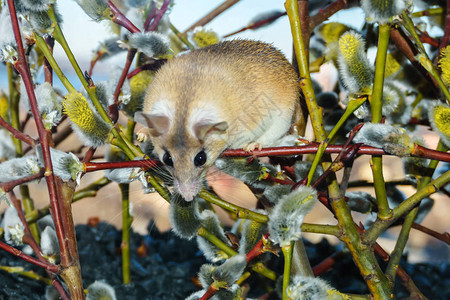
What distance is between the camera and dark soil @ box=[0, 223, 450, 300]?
134 centimetres

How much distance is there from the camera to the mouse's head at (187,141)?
0.99 metres

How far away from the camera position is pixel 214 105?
1.06 metres

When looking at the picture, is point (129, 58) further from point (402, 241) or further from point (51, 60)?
point (402, 241)

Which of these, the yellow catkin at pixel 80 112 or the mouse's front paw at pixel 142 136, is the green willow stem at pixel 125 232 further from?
the yellow catkin at pixel 80 112

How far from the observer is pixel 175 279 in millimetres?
1413

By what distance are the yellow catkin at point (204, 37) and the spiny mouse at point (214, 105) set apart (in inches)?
2.4

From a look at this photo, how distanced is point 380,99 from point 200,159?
0.39m

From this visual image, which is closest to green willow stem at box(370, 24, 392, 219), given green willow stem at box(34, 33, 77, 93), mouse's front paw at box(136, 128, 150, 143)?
green willow stem at box(34, 33, 77, 93)

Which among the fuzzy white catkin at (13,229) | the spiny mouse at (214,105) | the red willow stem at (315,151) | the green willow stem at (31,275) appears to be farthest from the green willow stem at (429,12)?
the green willow stem at (31,275)

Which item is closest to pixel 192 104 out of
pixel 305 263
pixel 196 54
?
pixel 196 54

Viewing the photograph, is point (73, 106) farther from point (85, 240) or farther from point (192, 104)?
point (85, 240)

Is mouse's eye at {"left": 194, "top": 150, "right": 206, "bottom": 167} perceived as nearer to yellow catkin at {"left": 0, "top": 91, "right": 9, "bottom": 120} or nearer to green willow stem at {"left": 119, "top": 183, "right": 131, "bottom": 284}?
green willow stem at {"left": 119, "top": 183, "right": 131, "bottom": 284}

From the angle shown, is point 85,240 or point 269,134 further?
point 85,240

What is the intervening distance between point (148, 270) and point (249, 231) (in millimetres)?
647
